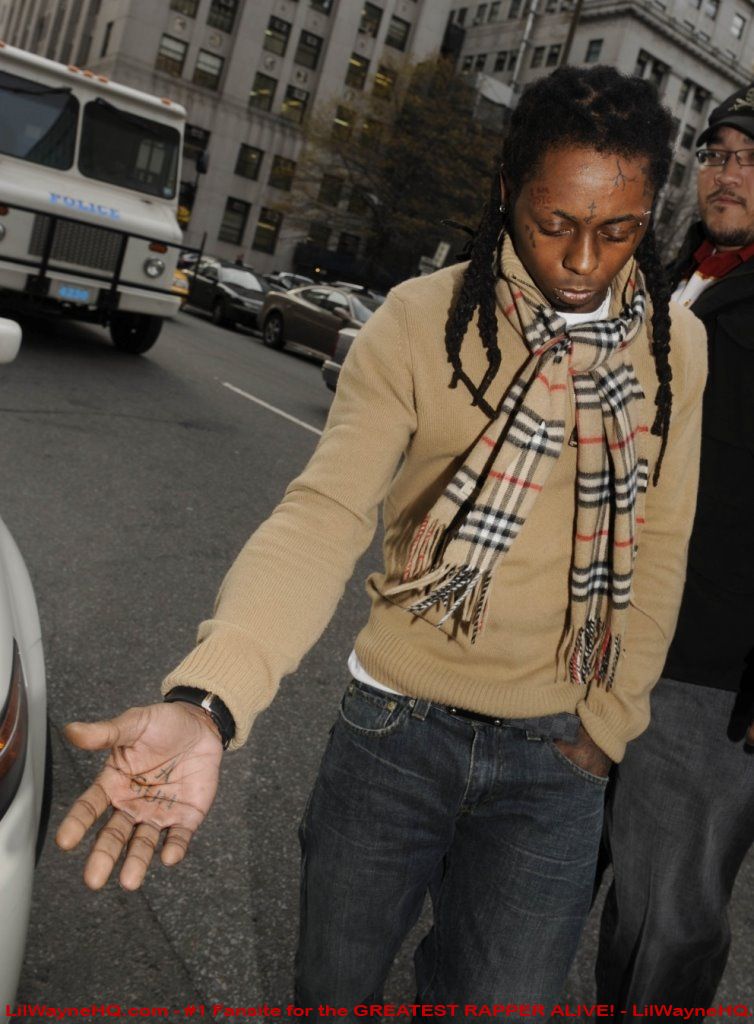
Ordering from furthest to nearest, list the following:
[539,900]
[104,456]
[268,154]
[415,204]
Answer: [268,154] → [415,204] → [104,456] → [539,900]

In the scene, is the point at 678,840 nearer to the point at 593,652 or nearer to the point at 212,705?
the point at 593,652

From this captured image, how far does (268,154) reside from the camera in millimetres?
49156

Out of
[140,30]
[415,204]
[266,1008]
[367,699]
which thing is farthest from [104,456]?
[140,30]

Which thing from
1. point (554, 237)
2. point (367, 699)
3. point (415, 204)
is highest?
point (415, 204)

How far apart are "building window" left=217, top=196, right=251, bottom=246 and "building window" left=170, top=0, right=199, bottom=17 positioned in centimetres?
829

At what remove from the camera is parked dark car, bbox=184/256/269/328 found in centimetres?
2067

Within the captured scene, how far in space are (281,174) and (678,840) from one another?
167 ft

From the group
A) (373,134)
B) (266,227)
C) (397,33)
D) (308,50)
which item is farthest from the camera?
(397,33)

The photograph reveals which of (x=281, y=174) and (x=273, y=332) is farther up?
(x=281, y=174)

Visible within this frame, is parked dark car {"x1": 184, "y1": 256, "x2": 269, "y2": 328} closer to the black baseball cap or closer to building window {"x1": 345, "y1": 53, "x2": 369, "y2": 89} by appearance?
the black baseball cap

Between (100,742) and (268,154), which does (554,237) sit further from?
(268,154)

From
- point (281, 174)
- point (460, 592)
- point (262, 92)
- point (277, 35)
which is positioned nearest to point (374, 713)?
point (460, 592)

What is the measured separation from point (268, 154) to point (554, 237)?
167ft

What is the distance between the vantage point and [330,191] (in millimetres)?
45188
